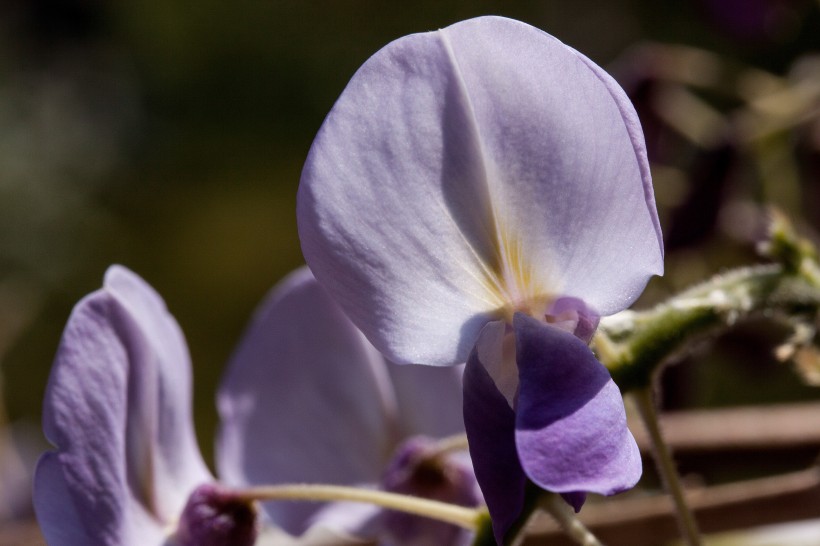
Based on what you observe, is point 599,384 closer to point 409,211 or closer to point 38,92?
point 409,211

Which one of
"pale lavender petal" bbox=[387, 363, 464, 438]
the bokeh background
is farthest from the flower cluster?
the bokeh background

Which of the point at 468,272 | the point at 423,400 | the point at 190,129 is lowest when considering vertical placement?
the point at 190,129

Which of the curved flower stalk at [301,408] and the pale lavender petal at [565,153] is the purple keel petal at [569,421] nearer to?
the pale lavender petal at [565,153]

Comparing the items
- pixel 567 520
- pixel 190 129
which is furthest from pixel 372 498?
pixel 190 129

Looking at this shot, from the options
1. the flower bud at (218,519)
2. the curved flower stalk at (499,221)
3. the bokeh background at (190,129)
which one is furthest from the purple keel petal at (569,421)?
the bokeh background at (190,129)

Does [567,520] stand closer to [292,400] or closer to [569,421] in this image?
[569,421]

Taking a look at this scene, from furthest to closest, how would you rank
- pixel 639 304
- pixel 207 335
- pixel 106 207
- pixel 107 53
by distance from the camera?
1. pixel 107 53
2. pixel 106 207
3. pixel 207 335
4. pixel 639 304

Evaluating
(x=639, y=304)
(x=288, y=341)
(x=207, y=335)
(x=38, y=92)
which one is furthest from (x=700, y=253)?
(x=38, y=92)
